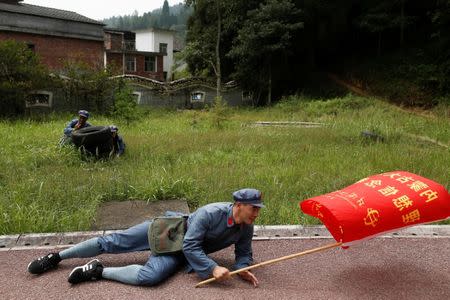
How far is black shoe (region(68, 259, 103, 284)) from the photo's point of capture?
162 inches

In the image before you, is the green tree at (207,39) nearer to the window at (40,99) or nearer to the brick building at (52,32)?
the brick building at (52,32)

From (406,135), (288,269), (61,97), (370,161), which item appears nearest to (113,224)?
(288,269)

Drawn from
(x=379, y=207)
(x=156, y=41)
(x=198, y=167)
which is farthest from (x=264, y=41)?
(x=156, y=41)

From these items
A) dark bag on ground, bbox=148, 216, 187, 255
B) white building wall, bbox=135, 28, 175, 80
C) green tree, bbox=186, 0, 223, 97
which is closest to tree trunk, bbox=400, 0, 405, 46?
green tree, bbox=186, 0, 223, 97

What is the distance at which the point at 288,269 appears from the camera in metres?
4.60

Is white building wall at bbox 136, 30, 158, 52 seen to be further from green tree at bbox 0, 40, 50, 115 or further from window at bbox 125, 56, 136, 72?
green tree at bbox 0, 40, 50, 115

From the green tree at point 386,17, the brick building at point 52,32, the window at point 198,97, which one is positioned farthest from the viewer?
the window at point 198,97

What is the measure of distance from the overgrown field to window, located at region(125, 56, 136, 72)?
23608mm

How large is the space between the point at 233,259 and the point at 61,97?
64.1 ft

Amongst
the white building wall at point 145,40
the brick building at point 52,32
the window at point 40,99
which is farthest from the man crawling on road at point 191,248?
the white building wall at point 145,40

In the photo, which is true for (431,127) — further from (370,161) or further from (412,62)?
(412,62)

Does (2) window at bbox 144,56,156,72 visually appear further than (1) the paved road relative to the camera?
Yes

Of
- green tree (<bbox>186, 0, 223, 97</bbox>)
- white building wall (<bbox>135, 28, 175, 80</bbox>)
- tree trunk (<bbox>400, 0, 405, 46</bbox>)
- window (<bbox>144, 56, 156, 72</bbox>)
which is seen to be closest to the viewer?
tree trunk (<bbox>400, 0, 405, 46</bbox>)

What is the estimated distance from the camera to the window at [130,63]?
125ft
